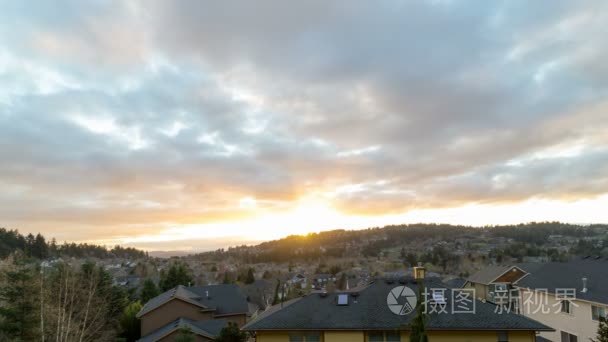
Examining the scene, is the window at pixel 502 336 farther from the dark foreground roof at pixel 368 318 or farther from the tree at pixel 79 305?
the tree at pixel 79 305

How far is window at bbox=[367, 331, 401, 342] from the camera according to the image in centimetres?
1869

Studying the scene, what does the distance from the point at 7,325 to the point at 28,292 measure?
1.61 metres

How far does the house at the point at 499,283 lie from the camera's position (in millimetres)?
35156

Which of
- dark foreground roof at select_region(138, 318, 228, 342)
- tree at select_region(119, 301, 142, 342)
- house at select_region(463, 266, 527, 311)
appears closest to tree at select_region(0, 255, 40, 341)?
dark foreground roof at select_region(138, 318, 228, 342)

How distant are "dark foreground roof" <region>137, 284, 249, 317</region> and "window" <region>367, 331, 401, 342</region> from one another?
19.8 m

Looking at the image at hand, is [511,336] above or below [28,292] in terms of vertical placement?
below

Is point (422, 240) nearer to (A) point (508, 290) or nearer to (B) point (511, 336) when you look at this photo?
(A) point (508, 290)

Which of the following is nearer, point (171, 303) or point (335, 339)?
point (335, 339)

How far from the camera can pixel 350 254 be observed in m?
188

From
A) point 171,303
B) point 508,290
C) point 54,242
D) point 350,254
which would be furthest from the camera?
point 350,254

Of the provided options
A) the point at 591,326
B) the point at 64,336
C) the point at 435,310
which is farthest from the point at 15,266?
the point at 591,326

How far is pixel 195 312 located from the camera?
1331 inches

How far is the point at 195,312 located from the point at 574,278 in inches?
1193

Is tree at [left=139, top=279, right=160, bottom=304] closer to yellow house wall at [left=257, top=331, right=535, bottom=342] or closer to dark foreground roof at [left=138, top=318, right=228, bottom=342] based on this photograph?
dark foreground roof at [left=138, top=318, right=228, bottom=342]
